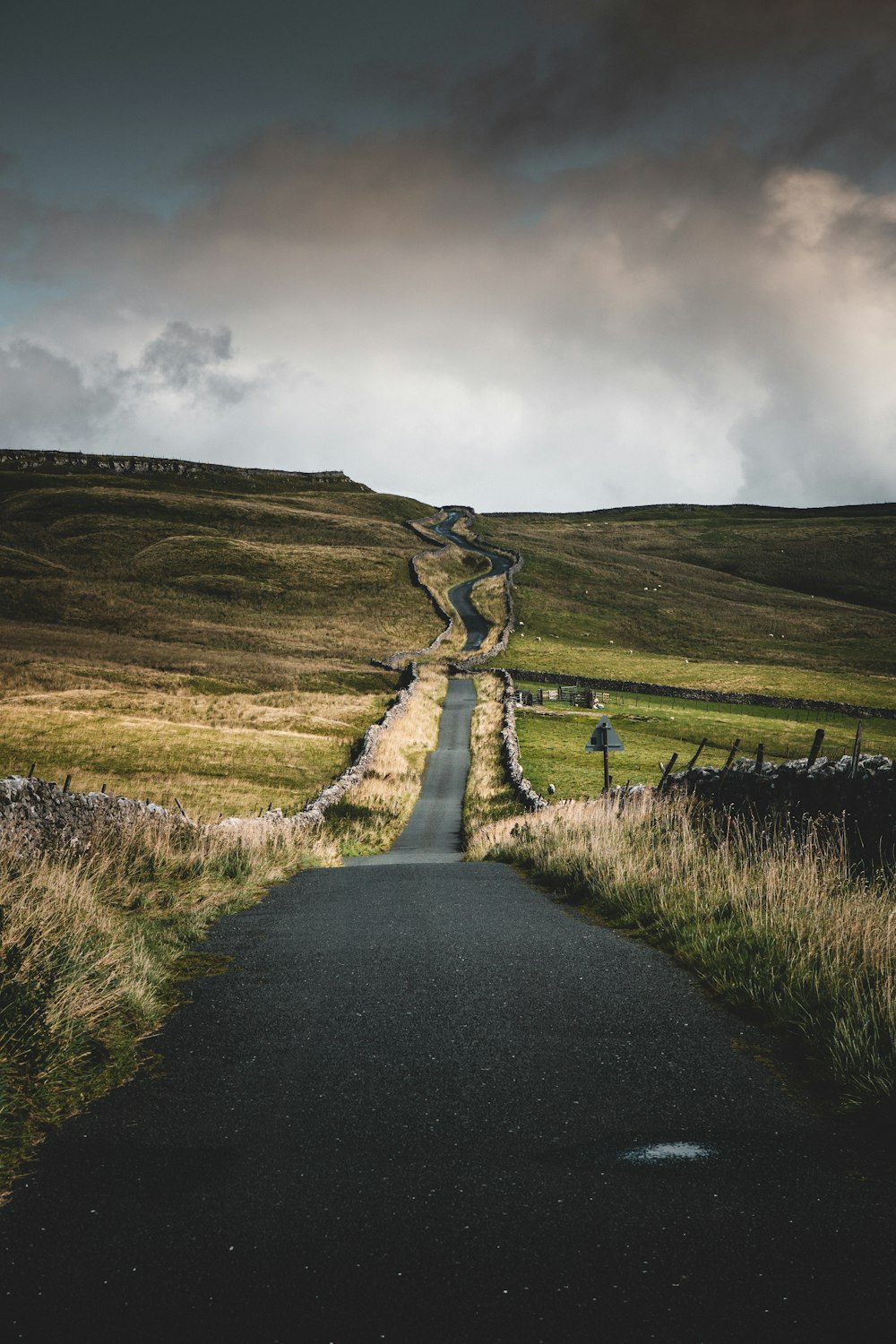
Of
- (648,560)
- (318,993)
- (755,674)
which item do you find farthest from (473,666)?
(648,560)

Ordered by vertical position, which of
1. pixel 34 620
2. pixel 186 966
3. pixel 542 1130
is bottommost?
pixel 186 966

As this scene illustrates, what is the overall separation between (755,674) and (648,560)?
73.5 metres

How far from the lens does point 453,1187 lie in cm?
401

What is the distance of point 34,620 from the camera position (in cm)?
8362

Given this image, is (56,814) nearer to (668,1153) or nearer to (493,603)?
(668,1153)

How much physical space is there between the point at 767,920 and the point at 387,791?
2479 cm

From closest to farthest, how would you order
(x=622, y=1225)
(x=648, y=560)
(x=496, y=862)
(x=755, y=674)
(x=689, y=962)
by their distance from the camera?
(x=622, y=1225) < (x=689, y=962) < (x=496, y=862) < (x=755, y=674) < (x=648, y=560)

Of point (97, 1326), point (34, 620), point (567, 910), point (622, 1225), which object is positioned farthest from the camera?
point (34, 620)

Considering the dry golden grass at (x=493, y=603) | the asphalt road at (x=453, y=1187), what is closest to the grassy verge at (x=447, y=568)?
the dry golden grass at (x=493, y=603)

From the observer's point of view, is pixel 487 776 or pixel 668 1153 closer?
pixel 668 1153

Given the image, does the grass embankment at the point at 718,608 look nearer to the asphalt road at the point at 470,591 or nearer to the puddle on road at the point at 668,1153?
the asphalt road at the point at 470,591

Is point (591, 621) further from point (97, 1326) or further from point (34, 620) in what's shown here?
point (97, 1326)

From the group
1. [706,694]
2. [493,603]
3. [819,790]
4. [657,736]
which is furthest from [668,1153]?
[493,603]

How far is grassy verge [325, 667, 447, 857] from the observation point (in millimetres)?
25062
